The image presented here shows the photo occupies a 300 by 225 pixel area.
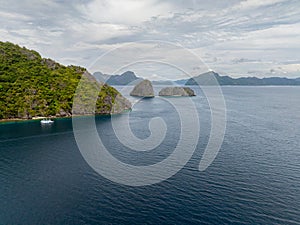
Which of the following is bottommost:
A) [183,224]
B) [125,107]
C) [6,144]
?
[183,224]

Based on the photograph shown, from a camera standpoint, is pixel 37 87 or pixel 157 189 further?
pixel 37 87

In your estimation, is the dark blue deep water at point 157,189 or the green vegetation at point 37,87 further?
the green vegetation at point 37,87

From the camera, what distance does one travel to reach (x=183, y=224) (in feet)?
124

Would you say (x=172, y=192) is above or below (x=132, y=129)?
below

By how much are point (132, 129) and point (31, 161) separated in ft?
164

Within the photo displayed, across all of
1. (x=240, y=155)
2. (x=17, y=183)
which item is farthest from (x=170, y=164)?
(x=17, y=183)

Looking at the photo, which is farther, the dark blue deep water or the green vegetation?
the green vegetation

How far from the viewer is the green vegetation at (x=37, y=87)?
452 ft

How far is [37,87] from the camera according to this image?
497ft

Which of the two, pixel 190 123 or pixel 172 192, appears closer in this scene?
pixel 172 192

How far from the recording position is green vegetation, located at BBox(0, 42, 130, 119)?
13788 cm

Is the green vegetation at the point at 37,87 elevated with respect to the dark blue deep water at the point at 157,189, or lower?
elevated

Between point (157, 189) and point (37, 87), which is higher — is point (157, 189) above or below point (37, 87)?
below

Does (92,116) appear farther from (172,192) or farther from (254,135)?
(172,192)
